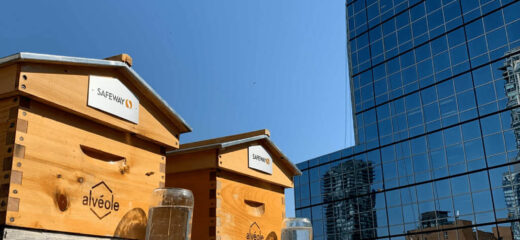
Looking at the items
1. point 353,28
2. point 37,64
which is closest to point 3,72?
point 37,64

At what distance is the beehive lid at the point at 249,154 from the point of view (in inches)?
155

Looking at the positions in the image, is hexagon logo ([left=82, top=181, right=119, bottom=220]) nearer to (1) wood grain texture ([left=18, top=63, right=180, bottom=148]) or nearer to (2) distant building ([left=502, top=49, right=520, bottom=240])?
(1) wood grain texture ([left=18, top=63, right=180, bottom=148])

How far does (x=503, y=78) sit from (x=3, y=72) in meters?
26.5

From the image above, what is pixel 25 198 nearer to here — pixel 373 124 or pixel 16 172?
pixel 16 172

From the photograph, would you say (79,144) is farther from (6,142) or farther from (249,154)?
(249,154)

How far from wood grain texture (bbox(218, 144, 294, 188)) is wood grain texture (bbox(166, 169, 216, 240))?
6.2 inches

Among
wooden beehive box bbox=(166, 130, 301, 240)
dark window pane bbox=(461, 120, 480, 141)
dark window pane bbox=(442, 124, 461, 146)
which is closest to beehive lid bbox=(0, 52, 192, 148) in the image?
wooden beehive box bbox=(166, 130, 301, 240)

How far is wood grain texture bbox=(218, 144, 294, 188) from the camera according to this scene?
12.9 feet

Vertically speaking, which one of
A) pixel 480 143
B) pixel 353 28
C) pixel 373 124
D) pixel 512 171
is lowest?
pixel 512 171

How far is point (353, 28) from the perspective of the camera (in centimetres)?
3512

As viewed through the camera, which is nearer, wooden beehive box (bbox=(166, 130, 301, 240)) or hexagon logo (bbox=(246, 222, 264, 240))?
wooden beehive box (bbox=(166, 130, 301, 240))

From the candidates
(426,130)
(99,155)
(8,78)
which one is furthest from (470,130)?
(8,78)

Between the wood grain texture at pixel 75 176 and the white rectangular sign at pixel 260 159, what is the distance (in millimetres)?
1174

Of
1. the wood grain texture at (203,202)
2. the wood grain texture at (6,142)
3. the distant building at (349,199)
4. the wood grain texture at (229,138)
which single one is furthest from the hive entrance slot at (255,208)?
the distant building at (349,199)
